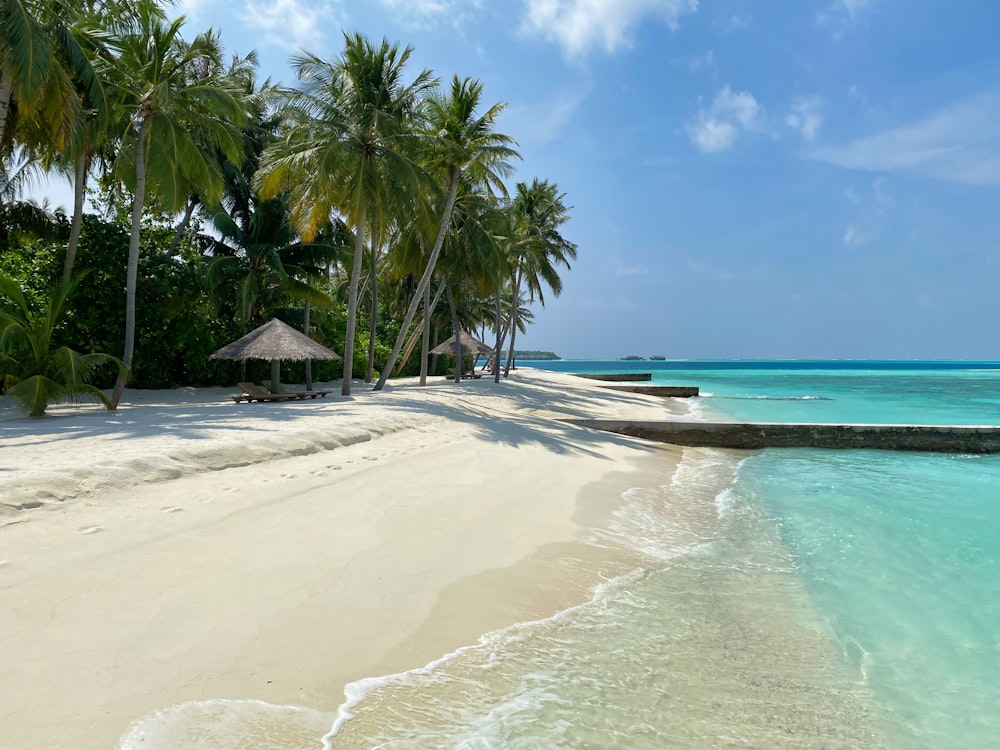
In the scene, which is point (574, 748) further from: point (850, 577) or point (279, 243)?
point (279, 243)

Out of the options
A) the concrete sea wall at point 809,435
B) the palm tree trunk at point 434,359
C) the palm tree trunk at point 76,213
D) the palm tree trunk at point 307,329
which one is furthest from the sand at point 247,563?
the palm tree trunk at point 434,359

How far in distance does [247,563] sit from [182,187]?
14.4 m

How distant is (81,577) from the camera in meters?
3.41

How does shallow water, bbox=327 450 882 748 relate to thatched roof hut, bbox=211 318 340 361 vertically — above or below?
below

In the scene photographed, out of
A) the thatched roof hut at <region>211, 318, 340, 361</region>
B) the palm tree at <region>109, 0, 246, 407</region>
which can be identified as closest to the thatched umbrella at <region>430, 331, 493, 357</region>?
the thatched roof hut at <region>211, 318, 340, 361</region>

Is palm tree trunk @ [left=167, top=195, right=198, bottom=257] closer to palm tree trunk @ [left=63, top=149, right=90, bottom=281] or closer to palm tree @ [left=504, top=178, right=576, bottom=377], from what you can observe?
palm tree trunk @ [left=63, top=149, right=90, bottom=281]

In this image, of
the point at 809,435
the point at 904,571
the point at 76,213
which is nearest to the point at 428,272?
the point at 76,213

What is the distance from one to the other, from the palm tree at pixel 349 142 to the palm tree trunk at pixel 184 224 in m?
4.26

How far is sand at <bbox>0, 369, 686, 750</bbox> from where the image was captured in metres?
2.61

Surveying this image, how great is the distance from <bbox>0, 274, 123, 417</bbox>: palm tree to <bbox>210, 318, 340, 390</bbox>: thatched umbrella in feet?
14.1

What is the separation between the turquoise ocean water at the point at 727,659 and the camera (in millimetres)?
2580

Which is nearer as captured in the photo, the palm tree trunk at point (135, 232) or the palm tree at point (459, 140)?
the palm tree trunk at point (135, 232)

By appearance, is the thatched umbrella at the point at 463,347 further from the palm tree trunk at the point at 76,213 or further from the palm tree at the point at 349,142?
the palm tree trunk at the point at 76,213

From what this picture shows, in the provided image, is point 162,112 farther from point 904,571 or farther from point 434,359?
point 434,359
